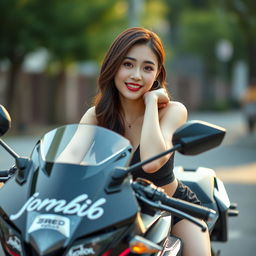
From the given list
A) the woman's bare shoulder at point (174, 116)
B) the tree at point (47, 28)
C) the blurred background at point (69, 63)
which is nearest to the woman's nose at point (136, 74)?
the woman's bare shoulder at point (174, 116)

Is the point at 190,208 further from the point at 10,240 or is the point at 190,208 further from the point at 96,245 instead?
the point at 10,240

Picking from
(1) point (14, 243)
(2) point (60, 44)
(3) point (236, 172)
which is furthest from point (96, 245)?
(2) point (60, 44)

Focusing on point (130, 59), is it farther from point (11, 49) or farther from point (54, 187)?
point (11, 49)

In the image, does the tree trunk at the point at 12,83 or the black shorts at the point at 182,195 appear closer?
the black shorts at the point at 182,195

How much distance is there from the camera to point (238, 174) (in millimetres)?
12695

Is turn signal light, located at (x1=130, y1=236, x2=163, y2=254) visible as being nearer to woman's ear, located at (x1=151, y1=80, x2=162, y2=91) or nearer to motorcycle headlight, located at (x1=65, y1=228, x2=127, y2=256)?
motorcycle headlight, located at (x1=65, y1=228, x2=127, y2=256)

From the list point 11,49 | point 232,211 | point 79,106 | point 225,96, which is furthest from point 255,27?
point 225,96

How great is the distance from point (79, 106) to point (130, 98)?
27936 millimetres

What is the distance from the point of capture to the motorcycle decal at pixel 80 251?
269 centimetres

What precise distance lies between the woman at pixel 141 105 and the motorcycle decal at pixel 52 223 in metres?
0.86

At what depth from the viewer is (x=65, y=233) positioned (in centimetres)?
271

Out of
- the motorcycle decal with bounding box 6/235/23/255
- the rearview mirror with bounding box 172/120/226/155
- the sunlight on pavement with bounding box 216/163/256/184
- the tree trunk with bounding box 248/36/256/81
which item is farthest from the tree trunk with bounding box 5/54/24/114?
the motorcycle decal with bounding box 6/235/23/255

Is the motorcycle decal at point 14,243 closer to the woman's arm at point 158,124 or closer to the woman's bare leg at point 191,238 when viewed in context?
the woman's arm at point 158,124

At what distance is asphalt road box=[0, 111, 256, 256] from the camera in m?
7.23
